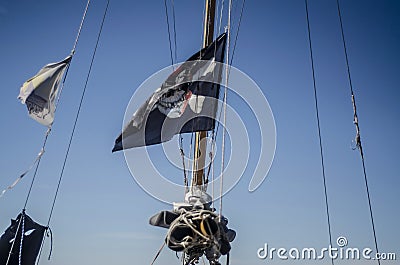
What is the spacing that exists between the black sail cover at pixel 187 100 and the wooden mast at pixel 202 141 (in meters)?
0.25

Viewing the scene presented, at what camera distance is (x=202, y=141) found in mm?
7578

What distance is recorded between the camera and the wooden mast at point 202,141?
7070 millimetres

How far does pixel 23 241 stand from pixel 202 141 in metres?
3.42

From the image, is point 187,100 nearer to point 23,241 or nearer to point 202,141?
point 202,141

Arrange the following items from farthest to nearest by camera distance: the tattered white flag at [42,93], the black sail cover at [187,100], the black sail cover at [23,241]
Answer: the black sail cover at [187,100], the tattered white flag at [42,93], the black sail cover at [23,241]

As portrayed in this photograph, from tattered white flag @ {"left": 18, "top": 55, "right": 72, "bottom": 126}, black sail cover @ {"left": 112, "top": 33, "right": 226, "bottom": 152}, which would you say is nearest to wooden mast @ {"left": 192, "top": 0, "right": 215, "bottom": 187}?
black sail cover @ {"left": 112, "top": 33, "right": 226, "bottom": 152}

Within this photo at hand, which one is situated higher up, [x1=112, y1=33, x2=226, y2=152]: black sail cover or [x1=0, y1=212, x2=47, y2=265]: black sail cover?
[x1=112, y1=33, x2=226, y2=152]: black sail cover

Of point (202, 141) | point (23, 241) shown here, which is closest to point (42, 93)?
point (23, 241)

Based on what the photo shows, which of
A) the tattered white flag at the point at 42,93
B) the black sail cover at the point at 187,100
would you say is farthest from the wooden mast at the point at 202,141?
the tattered white flag at the point at 42,93

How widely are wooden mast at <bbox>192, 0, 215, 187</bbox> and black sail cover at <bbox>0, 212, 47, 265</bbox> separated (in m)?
2.77

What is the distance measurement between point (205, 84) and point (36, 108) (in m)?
2.94

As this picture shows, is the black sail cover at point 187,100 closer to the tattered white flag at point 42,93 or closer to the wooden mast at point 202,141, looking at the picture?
the wooden mast at point 202,141

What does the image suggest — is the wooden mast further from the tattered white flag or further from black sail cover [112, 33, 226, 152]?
the tattered white flag

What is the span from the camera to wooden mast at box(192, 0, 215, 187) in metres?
7.07
